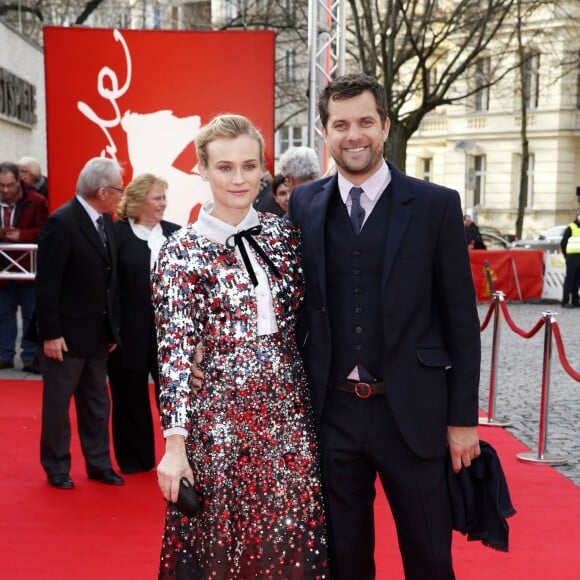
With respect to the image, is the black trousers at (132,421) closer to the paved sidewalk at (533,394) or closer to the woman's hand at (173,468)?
the paved sidewalk at (533,394)

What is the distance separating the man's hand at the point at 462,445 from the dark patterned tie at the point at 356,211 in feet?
2.36

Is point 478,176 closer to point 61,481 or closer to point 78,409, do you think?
point 78,409

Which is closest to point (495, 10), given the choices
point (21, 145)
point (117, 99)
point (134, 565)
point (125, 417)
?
point (21, 145)

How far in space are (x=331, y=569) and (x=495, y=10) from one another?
19316 mm

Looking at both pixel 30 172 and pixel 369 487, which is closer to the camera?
pixel 369 487

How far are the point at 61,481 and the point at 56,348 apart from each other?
82 cm

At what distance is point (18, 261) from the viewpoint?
9.69m

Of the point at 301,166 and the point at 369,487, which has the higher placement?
the point at 301,166

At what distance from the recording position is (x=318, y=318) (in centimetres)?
305

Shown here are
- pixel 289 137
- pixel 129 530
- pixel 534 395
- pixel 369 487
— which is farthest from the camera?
pixel 289 137

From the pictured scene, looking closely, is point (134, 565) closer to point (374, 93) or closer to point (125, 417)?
point (125, 417)

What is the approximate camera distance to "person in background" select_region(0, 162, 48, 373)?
32.1ft

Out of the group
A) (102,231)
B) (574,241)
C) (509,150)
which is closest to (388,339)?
(102,231)

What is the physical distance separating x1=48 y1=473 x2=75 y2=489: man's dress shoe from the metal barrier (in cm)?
408
